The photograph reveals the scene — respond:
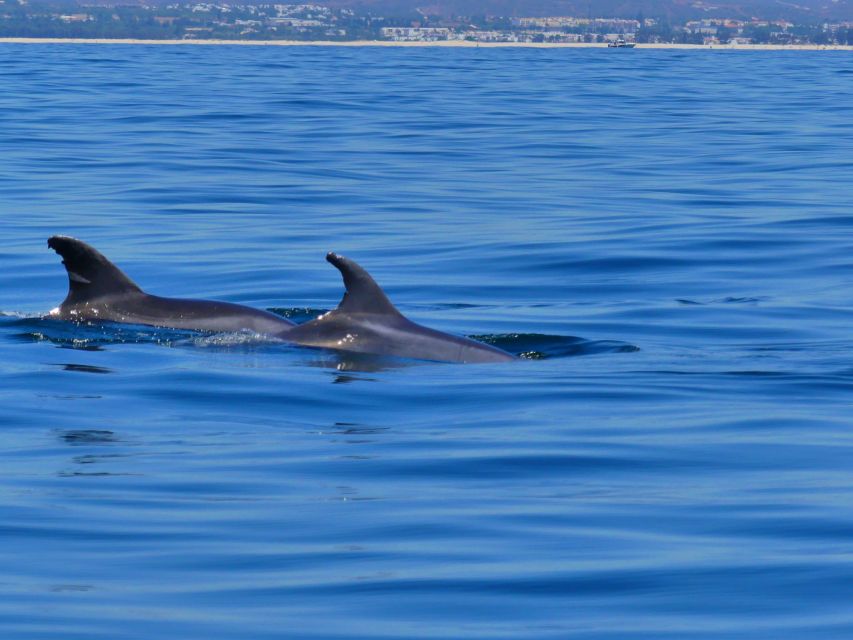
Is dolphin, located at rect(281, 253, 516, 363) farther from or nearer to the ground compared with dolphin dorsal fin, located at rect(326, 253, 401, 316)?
nearer to the ground

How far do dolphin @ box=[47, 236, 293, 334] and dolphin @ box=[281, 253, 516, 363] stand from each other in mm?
785

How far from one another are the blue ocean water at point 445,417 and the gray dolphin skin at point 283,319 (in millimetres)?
217

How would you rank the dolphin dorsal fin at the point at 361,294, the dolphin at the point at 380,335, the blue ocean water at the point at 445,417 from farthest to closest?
the dolphin at the point at 380,335, the dolphin dorsal fin at the point at 361,294, the blue ocean water at the point at 445,417

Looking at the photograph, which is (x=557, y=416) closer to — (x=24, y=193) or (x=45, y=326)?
(x=45, y=326)

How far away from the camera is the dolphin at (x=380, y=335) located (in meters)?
13.3

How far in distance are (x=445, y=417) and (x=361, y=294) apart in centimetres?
219

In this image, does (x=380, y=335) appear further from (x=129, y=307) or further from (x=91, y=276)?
(x=91, y=276)

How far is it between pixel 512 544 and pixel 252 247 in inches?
509

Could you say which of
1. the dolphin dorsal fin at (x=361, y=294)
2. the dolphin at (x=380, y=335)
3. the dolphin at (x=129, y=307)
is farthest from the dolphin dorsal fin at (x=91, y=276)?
the dolphin dorsal fin at (x=361, y=294)

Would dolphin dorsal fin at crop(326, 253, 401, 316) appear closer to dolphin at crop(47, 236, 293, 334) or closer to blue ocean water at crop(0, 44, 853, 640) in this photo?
blue ocean water at crop(0, 44, 853, 640)

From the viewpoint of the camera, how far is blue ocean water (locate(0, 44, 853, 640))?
284 inches

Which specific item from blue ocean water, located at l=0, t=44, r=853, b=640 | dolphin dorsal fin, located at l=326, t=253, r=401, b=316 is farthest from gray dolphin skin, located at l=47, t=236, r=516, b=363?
blue ocean water, located at l=0, t=44, r=853, b=640

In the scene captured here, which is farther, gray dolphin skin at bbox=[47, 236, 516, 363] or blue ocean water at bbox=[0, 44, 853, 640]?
gray dolphin skin at bbox=[47, 236, 516, 363]

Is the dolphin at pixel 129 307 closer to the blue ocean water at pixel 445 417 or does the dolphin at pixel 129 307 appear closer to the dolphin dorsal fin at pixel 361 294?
the blue ocean water at pixel 445 417
